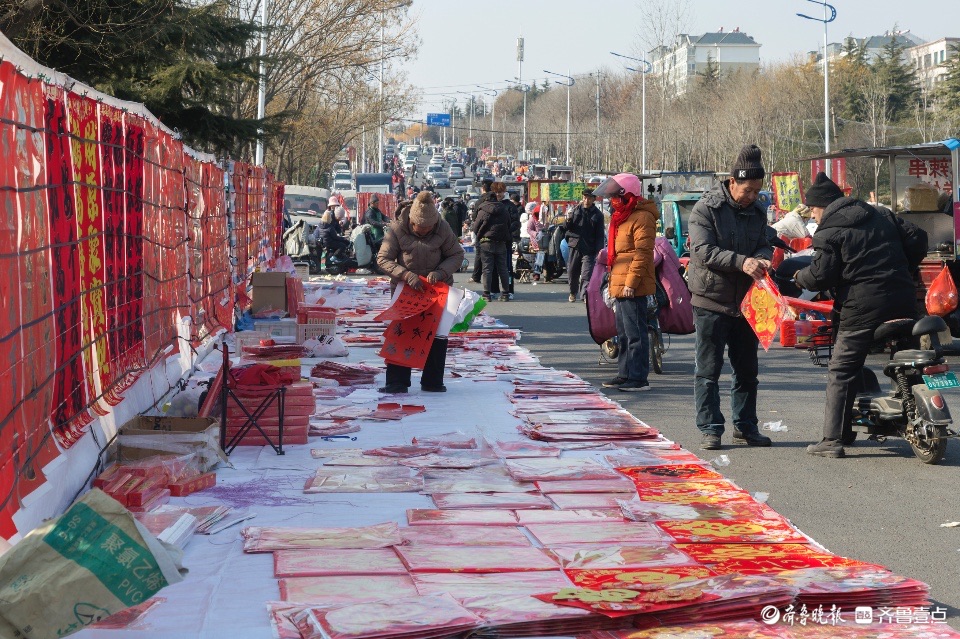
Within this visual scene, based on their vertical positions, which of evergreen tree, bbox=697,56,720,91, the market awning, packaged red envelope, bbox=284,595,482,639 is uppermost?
evergreen tree, bbox=697,56,720,91

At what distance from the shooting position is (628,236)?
11.9m

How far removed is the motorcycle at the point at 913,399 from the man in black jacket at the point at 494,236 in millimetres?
12853

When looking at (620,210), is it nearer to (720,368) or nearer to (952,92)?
(720,368)

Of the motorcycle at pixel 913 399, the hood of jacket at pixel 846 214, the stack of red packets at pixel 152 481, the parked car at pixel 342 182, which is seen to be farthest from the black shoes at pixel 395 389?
the parked car at pixel 342 182

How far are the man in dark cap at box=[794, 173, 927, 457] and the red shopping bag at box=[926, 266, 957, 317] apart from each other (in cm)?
515

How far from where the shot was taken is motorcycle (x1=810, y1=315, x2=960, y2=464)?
8.35 metres

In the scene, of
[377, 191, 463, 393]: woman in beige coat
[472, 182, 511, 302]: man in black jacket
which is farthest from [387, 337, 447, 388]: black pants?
[472, 182, 511, 302]: man in black jacket

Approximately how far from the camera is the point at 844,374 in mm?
8812

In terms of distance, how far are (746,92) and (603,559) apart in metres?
72.6

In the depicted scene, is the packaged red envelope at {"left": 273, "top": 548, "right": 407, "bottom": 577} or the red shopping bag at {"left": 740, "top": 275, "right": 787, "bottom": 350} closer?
the packaged red envelope at {"left": 273, "top": 548, "right": 407, "bottom": 577}

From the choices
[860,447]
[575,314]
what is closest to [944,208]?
[575,314]

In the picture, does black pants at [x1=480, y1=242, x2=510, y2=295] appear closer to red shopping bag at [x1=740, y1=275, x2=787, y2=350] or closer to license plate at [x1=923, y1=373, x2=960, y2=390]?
red shopping bag at [x1=740, y1=275, x2=787, y2=350]

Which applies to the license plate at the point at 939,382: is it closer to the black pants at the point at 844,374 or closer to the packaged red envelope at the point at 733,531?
the black pants at the point at 844,374

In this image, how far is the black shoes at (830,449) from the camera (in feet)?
29.0
